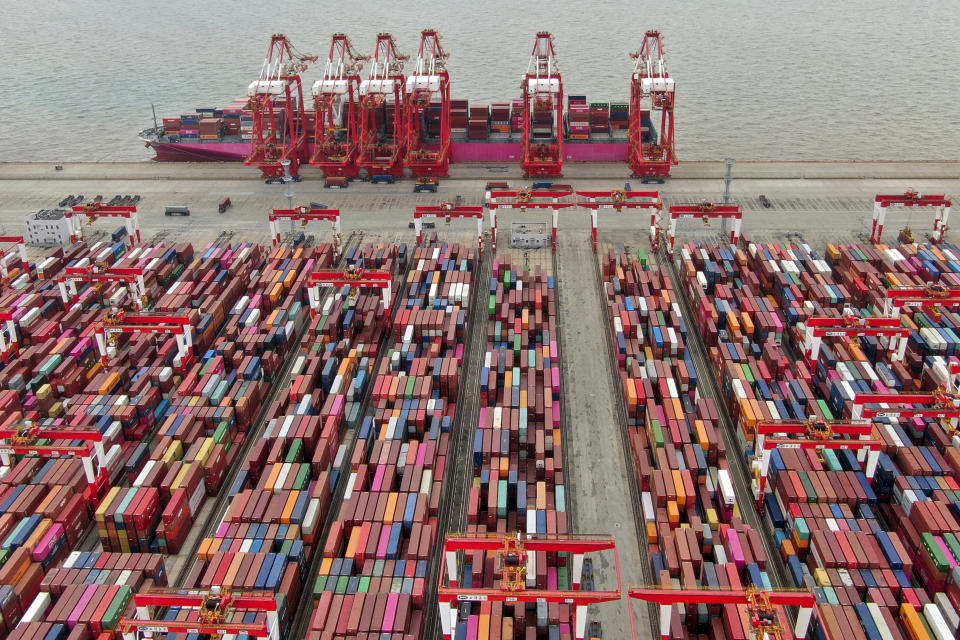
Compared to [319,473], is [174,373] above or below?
above

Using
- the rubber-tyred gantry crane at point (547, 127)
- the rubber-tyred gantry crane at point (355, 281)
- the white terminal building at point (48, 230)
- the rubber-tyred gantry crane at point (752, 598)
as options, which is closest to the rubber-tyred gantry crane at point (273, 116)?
the white terminal building at point (48, 230)

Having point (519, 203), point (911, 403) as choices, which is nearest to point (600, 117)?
point (519, 203)

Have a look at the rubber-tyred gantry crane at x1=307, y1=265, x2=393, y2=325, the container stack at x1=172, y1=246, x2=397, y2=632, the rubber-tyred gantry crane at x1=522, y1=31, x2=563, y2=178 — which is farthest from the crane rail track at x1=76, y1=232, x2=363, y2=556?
the rubber-tyred gantry crane at x1=522, y1=31, x2=563, y2=178

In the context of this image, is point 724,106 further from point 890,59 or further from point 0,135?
point 0,135

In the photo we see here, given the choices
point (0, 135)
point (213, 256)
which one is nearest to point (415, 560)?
point (213, 256)

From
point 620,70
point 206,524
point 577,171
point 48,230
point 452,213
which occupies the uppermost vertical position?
point 620,70

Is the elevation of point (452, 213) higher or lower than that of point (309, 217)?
higher

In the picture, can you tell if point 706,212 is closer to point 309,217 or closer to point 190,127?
point 309,217
